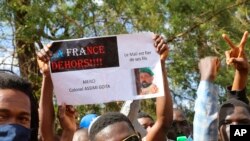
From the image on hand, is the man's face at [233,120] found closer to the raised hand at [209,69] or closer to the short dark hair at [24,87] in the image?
the raised hand at [209,69]

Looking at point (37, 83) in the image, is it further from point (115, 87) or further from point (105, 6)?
point (115, 87)

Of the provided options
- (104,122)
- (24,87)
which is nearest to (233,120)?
(104,122)

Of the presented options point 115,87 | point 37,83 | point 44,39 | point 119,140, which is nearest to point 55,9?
point 44,39

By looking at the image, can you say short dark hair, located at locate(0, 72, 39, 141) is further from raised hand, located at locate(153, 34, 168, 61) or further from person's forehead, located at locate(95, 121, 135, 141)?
raised hand, located at locate(153, 34, 168, 61)

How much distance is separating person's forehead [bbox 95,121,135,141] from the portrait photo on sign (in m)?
0.66

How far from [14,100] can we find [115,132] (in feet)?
2.41

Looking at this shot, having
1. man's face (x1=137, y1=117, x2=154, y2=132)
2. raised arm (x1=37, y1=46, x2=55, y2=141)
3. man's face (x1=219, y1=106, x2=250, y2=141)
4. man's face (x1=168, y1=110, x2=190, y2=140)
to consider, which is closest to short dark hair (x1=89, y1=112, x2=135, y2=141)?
raised arm (x1=37, y1=46, x2=55, y2=141)

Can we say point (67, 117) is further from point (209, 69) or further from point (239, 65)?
point (239, 65)

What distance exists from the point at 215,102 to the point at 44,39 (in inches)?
244

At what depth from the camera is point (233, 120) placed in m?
4.00

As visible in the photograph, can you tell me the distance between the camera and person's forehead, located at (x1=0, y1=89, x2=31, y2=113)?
2988mm

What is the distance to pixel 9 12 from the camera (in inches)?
377

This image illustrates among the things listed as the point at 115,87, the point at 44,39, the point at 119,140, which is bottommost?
the point at 119,140

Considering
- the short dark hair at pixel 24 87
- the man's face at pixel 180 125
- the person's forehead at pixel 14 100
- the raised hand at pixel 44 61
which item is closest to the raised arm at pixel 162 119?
the raised hand at pixel 44 61
